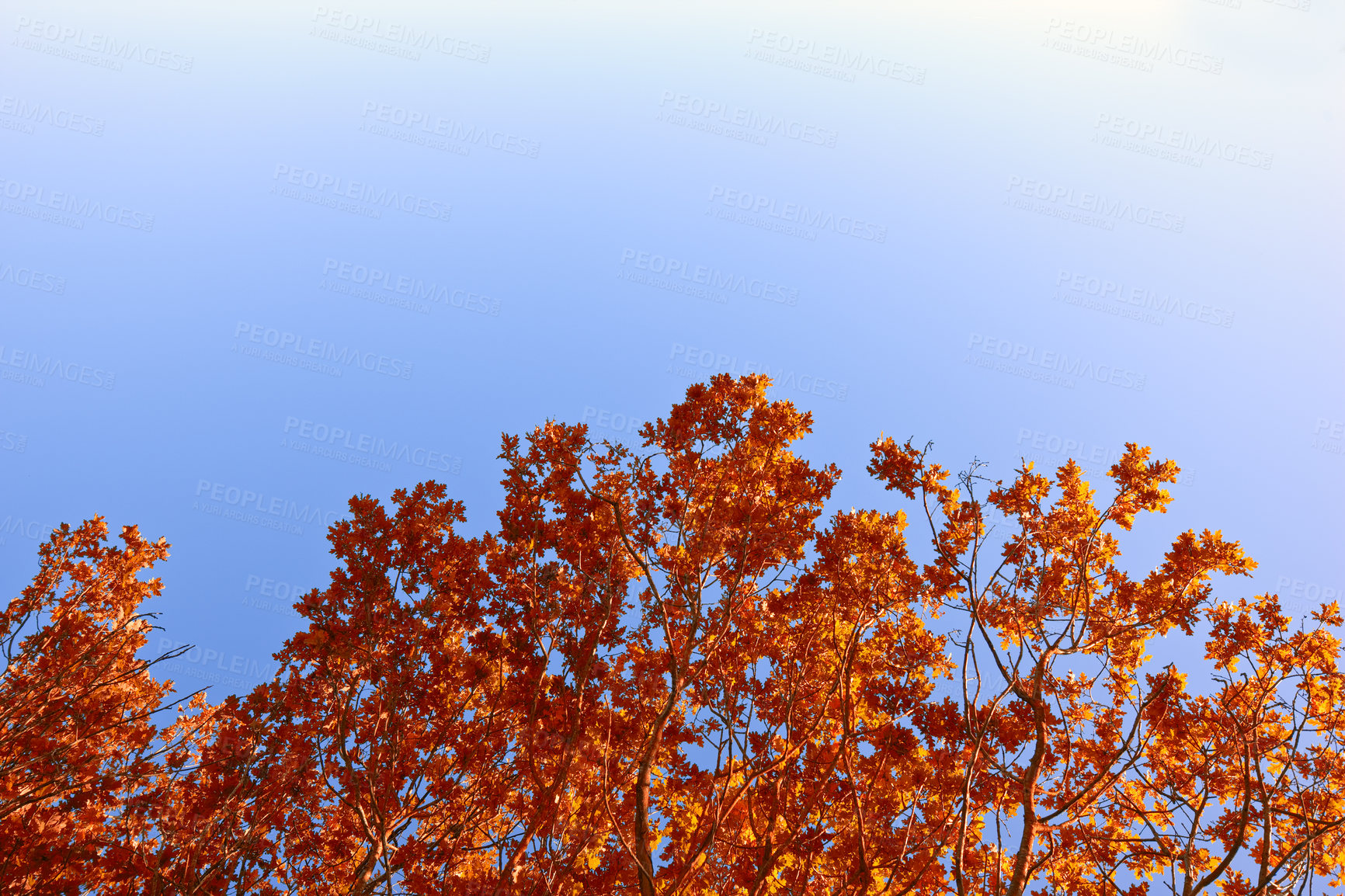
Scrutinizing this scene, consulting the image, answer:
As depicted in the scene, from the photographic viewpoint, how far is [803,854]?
9.50 meters

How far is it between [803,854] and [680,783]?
6.09 feet

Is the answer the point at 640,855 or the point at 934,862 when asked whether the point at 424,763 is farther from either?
the point at 934,862

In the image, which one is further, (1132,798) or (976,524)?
(1132,798)

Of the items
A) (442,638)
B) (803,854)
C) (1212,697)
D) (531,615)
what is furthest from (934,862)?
(442,638)

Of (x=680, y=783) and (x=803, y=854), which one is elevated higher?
(x=680, y=783)

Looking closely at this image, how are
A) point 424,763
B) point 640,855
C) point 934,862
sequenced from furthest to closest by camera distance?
point 934,862 < point 424,763 < point 640,855

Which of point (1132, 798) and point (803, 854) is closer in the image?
point (803, 854)

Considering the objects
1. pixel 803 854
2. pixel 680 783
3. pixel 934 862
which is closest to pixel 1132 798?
pixel 934 862

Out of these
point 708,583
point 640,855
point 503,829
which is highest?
point 708,583

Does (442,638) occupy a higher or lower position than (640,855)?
higher

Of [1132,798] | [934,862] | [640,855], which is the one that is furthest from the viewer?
[1132,798]

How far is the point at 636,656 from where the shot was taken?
32.9ft

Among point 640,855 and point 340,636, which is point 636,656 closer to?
point 640,855

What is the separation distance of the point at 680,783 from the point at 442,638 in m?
3.87
